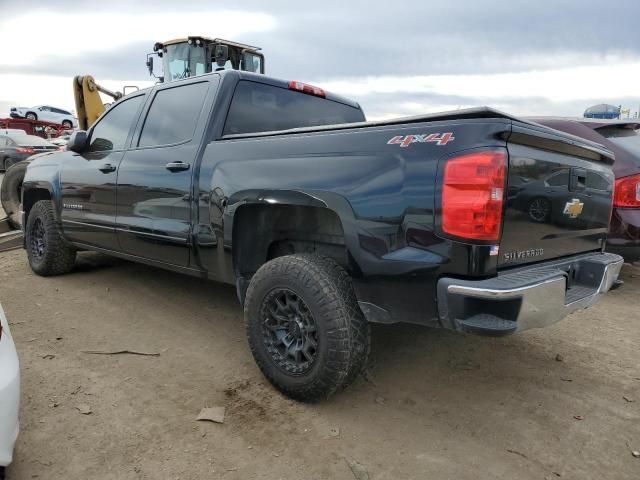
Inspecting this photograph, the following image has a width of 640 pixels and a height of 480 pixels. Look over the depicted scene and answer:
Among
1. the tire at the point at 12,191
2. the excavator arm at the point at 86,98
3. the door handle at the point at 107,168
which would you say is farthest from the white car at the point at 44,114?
the door handle at the point at 107,168

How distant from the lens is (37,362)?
10.5 feet

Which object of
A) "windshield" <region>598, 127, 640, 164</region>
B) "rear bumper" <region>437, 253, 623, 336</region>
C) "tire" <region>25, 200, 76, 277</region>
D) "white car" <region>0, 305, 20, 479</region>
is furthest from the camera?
"tire" <region>25, 200, 76, 277</region>

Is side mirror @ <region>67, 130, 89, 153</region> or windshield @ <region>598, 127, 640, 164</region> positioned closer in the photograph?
side mirror @ <region>67, 130, 89, 153</region>

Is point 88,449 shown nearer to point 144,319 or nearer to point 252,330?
point 252,330

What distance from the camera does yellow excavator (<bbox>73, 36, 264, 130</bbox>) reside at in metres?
9.59

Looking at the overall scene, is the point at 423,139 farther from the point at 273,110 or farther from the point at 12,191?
the point at 12,191

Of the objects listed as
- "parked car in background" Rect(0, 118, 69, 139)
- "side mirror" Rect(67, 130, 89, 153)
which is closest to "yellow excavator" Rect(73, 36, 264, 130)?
"side mirror" Rect(67, 130, 89, 153)

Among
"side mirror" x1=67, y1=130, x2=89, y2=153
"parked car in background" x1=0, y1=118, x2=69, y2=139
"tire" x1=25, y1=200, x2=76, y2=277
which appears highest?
"parked car in background" x1=0, y1=118, x2=69, y2=139

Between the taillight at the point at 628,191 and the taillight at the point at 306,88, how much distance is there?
275 centimetres

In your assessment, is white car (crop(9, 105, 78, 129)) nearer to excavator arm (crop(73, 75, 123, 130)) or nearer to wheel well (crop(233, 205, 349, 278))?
excavator arm (crop(73, 75, 123, 130))

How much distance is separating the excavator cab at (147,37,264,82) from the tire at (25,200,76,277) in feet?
20.3

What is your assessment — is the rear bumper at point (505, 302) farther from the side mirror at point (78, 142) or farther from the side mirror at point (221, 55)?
the side mirror at point (221, 55)

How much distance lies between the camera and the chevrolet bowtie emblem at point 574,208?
2631 mm

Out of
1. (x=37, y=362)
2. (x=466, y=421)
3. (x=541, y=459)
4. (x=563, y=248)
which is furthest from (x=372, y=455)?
(x=37, y=362)
